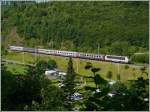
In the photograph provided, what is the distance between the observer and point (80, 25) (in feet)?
48.8

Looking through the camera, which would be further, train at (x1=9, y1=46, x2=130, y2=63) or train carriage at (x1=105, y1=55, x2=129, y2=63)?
train at (x1=9, y1=46, x2=130, y2=63)

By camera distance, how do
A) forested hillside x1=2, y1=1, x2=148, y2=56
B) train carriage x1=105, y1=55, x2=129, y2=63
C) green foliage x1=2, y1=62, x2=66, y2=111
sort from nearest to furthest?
green foliage x1=2, y1=62, x2=66, y2=111 < train carriage x1=105, y1=55, x2=129, y2=63 < forested hillside x1=2, y1=1, x2=148, y2=56

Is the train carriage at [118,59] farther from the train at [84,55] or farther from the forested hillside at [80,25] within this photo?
the forested hillside at [80,25]

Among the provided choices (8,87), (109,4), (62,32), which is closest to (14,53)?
(62,32)

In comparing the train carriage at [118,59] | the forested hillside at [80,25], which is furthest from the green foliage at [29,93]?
the forested hillside at [80,25]

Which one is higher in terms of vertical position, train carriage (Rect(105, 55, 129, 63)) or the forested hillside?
the forested hillside

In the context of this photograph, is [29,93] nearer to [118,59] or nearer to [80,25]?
[118,59]

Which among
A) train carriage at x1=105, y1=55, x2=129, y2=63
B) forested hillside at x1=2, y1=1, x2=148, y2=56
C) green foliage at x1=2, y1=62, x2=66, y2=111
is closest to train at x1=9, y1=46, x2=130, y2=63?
train carriage at x1=105, y1=55, x2=129, y2=63

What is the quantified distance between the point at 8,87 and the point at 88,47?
11.5 m

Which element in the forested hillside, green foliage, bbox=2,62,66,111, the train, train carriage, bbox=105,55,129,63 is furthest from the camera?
the forested hillside

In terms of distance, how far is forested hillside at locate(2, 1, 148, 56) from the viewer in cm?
1312

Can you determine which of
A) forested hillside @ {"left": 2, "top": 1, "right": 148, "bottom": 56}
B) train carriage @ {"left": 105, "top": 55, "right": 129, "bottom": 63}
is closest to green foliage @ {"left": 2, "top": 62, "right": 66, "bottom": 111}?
train carriage @ {"left": 105, "top": 55, "right": 129, "bottom": 63}

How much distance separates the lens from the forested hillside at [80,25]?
1312cm

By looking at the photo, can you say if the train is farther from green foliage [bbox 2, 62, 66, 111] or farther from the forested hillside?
green foliage [bbox 2, 62, 66, 111]
